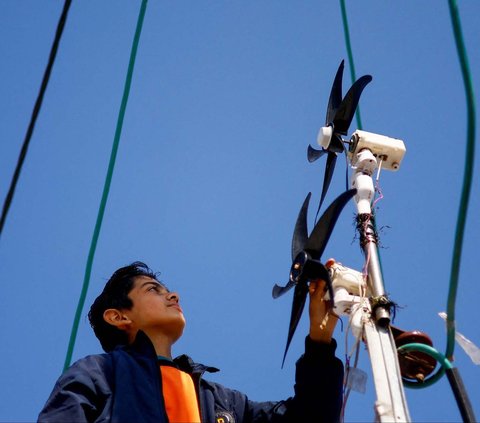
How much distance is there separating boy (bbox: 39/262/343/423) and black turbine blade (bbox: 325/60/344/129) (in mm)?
1546

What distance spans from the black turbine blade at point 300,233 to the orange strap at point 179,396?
0.88 m

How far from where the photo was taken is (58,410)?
338 cm

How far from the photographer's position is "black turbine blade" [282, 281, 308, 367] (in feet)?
13.1

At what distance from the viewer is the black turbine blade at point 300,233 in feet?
14.0

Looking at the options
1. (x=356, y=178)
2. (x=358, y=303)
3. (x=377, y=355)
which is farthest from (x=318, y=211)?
(x=377, y=355)

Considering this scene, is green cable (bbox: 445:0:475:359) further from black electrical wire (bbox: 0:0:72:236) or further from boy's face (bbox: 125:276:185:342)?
boy's face (bbox: 125:276:185:342)

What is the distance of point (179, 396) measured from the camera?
382 cm

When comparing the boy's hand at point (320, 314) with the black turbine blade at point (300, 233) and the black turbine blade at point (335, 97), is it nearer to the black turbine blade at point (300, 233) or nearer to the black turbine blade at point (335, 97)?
the black turbine blade at point (300, 233)

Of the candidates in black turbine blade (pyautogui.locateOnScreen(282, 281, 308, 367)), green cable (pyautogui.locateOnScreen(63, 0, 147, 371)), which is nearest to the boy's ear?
green cable (pyautogui.locateOnScreen(63, 0, 147, 371))

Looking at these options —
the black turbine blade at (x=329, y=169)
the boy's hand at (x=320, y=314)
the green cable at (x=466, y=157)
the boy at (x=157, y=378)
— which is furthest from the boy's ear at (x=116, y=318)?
the green cable at (x=466, y=157)

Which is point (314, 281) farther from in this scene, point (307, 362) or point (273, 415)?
point (273, 415)

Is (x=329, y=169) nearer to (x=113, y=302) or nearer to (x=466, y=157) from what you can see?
(x=113, y=302)

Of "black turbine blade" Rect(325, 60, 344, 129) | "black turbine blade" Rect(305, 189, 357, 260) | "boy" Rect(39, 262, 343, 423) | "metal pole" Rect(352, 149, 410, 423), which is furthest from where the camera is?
"black turbine blade" Rect(325, 60, 344, 129)

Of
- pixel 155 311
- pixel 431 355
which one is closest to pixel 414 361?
pixel 431 355
